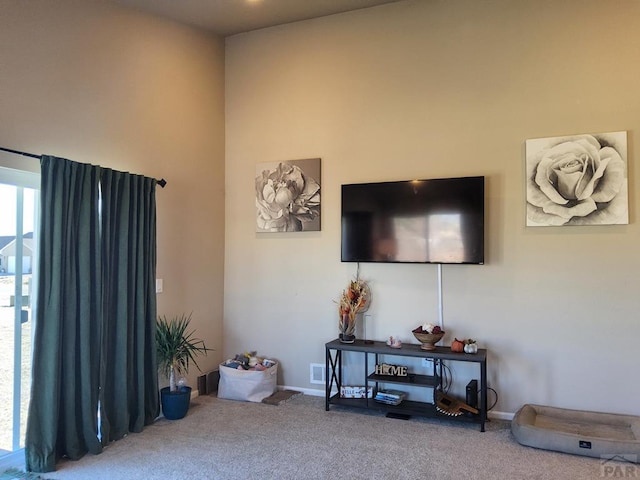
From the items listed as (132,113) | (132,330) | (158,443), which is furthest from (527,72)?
(158,443)

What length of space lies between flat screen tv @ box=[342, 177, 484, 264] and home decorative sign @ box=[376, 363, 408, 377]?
2.97ft

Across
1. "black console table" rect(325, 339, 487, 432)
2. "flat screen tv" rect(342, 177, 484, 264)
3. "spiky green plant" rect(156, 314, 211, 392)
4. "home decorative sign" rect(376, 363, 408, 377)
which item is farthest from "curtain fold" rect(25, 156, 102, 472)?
"home decorative sign" rect(376, 363, 408, 377)

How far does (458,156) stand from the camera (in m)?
3.99

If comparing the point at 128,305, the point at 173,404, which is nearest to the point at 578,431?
the point at 173,404

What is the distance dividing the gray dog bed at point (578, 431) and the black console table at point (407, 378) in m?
0.35

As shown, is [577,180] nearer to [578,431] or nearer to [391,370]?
[578,431]

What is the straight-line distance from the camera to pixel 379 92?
427 cm

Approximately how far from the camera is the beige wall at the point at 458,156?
3582mm

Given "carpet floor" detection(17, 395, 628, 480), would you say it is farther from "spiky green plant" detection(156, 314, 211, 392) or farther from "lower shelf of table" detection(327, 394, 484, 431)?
"spiky green plant" detection(156, 314, 211, 392)

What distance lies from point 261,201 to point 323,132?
0.91 metres

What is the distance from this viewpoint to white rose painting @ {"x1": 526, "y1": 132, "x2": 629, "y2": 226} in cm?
351

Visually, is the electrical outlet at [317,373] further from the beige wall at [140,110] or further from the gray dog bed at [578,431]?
the gray dog bed at [578,431]

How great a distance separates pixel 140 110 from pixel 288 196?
151 cm

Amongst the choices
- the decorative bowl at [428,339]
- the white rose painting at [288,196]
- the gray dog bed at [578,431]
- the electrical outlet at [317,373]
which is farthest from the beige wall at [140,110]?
the gray dog bed at [578,431]
